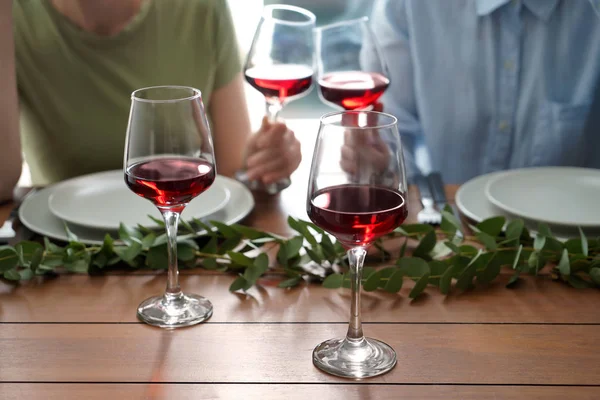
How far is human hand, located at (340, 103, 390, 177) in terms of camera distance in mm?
795

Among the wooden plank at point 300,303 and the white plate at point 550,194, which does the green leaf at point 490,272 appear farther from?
the white plate at point 550,194

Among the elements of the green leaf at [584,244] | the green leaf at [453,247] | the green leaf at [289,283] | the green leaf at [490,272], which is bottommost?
the green leaf at [289,283]

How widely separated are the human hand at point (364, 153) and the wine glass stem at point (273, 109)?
642 mm

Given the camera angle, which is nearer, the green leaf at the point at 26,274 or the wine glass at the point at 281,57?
the green leaf at the point at 26,274

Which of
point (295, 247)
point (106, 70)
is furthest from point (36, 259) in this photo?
point (106, 70)

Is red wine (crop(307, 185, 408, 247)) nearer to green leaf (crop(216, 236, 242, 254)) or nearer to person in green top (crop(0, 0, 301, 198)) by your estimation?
green leaf (crop(216, 236, 242, 254))

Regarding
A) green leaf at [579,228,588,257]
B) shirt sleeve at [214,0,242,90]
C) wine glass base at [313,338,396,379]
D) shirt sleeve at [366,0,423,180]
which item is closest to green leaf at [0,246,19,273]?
wine glass base at [313,338,396,379]

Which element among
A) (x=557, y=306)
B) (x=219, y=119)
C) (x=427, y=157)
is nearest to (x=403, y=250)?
(x=557, y=306)

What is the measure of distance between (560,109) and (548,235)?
3.45 feet

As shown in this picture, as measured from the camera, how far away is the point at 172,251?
0.99 m

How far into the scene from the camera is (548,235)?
1110 millimetres

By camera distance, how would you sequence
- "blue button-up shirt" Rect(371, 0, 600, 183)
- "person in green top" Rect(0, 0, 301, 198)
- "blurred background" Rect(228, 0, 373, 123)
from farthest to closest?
"blurred background" Rect(228, 0, 373, 123), "blue button-up shirt" Rect(371, 0, 600, 183), "person in green top" Rect(0, 0, 301, 198)

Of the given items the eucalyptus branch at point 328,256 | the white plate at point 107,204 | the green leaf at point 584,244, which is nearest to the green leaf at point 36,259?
the eucalyptus branch at point 328,256

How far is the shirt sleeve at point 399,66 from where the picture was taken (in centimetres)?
212
